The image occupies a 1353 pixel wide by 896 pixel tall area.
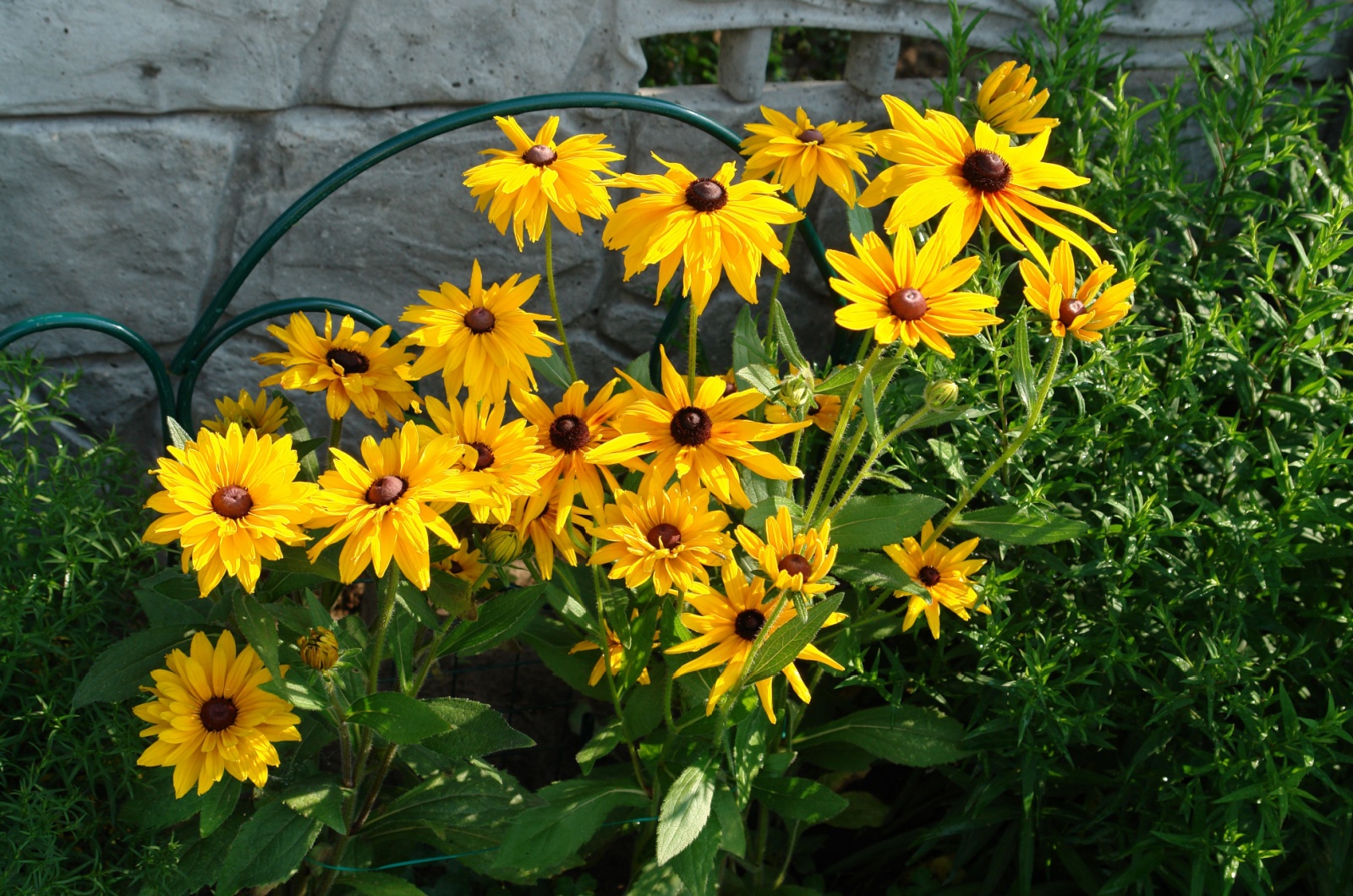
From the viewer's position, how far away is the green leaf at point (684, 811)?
1.24 metres

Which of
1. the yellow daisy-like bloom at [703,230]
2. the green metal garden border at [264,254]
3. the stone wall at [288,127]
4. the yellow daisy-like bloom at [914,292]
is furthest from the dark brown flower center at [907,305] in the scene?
the stone wall at [288,127]

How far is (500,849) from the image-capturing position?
1.31m

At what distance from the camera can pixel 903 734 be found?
1.54 meters

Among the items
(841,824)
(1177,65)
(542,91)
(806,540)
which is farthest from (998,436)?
(1177,65)

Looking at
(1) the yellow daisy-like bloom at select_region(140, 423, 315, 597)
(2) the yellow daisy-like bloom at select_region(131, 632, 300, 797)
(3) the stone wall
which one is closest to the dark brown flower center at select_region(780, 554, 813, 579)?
(1) the yellow daisy-like bloom at select_region(140, 423, 315, 597)

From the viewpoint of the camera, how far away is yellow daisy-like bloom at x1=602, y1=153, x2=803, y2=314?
41.5 inches

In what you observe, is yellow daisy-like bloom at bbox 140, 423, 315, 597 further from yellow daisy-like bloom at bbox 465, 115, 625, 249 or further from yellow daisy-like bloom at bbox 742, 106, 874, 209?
yellow daisy-like bloom at bbox 742, 106, 874, 209

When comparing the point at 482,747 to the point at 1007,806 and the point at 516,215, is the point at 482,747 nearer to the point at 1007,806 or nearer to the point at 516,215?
the point at 516,215

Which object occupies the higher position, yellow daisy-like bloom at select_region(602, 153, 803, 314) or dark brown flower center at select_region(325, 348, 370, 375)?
yellow daisy-like bloom at select_region(602, 153, 803, 314)

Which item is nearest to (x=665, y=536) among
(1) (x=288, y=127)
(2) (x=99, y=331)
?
(2) (x=99, y=331)

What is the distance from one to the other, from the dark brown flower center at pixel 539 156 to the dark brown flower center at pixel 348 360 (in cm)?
31

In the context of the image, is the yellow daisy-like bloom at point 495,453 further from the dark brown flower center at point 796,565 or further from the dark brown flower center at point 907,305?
the dark brown flower center at point 907,305

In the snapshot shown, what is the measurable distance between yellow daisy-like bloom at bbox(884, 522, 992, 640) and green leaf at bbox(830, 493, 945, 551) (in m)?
0.06

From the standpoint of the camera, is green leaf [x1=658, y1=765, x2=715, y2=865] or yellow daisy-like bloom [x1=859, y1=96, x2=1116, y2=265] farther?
green leaf [x1=658, y1=765, x2=715, y2=865]
